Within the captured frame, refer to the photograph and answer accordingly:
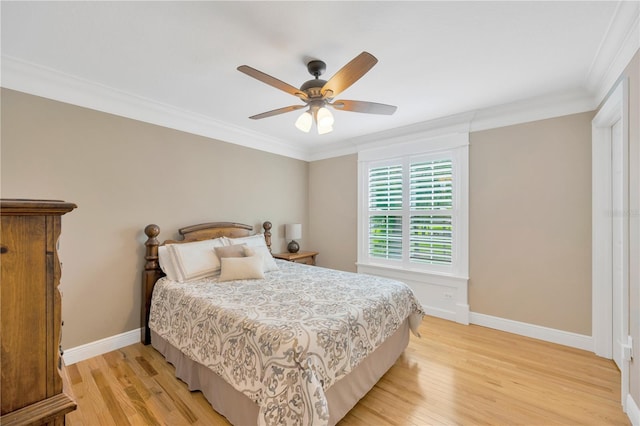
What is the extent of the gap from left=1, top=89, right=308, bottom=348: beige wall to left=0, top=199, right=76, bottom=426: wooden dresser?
214cm

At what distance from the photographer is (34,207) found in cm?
70

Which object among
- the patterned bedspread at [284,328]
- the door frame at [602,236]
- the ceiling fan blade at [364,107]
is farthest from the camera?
the door frame at [602,236]

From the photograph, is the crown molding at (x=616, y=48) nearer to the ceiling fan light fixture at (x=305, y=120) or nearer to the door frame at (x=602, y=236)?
the door frame at (x=602, y=236)

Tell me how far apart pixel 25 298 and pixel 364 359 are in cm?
180

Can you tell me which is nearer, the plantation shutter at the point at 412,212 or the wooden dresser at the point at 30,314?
the wooden dresser at the point at 30,314

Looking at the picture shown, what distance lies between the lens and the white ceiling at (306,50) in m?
1.58

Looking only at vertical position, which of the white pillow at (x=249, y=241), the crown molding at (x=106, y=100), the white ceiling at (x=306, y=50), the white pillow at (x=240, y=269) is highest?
the white ceiling at (x=306, y=50)

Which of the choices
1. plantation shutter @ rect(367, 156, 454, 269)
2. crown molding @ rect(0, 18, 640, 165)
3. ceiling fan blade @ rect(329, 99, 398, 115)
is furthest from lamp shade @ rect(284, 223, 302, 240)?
ceiling fan blade @ rect(329, 99, 398, 115)

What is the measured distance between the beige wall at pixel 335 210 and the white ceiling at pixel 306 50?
1660 mm

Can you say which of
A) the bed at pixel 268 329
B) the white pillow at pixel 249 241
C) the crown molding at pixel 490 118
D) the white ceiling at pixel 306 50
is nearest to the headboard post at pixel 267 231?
the white pillow at pixel 249 241

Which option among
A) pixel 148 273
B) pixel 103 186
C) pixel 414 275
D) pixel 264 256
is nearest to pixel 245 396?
pixel 264 256

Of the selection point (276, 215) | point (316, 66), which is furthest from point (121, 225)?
point (316, 66)

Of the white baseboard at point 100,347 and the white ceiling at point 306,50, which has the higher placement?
the white ceiling at point 306,50

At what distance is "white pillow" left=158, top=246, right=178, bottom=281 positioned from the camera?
8.55 feet
